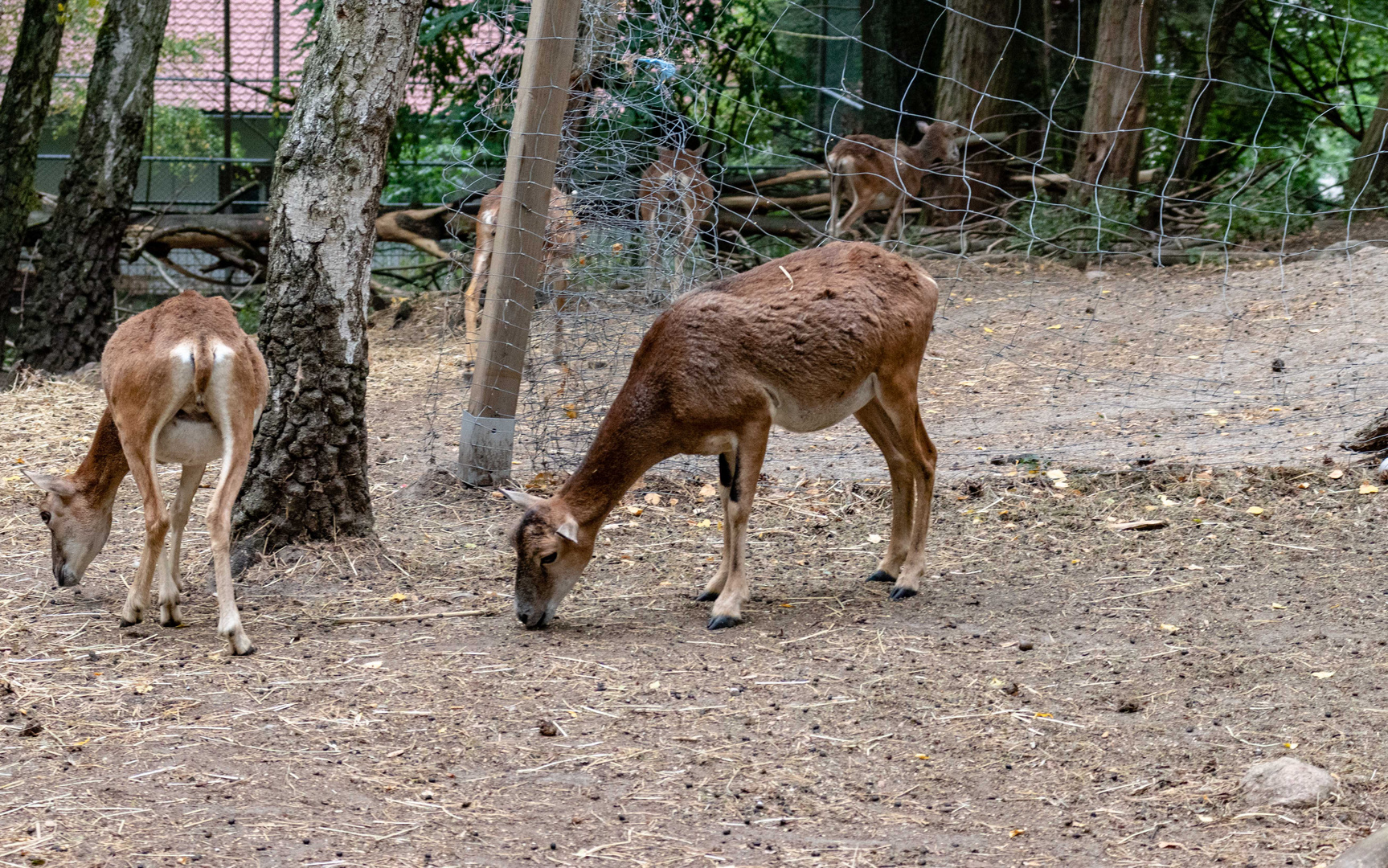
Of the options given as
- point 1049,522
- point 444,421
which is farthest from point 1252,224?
point 444,421

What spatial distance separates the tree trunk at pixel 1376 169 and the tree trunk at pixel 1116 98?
217 cm

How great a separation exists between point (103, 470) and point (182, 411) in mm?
874

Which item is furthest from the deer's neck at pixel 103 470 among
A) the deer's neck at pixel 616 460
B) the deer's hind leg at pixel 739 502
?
the deer's hind leg at pixel 739 502

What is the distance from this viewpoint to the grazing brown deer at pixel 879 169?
13.5m

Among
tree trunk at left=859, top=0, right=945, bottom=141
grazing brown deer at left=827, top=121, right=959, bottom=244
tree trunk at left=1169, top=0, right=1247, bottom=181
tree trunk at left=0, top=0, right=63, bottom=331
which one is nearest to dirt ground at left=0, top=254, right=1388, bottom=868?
tree trunk at left=0, top=0, right=63, bottom=331

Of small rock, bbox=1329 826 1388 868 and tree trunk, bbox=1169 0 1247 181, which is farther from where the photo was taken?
tree trunk, bbox=1169 0 1247 181

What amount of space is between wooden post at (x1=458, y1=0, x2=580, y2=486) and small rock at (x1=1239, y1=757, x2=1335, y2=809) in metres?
4.59

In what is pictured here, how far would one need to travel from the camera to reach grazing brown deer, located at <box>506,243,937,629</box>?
18.0ft

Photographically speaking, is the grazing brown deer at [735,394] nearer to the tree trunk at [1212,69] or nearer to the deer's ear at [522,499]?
the deer's ear at [522,499]

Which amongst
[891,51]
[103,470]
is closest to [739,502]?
[103,470]

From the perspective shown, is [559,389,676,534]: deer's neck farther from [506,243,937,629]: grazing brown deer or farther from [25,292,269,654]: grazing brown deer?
[25,292,269,654]: grazing brown deer

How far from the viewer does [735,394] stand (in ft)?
18.1

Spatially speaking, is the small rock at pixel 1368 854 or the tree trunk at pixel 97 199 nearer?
the small rock at pixel 1368 854

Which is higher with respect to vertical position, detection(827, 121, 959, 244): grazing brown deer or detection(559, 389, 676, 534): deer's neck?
detection(827, 121, 959, 244): grazing brown deer
